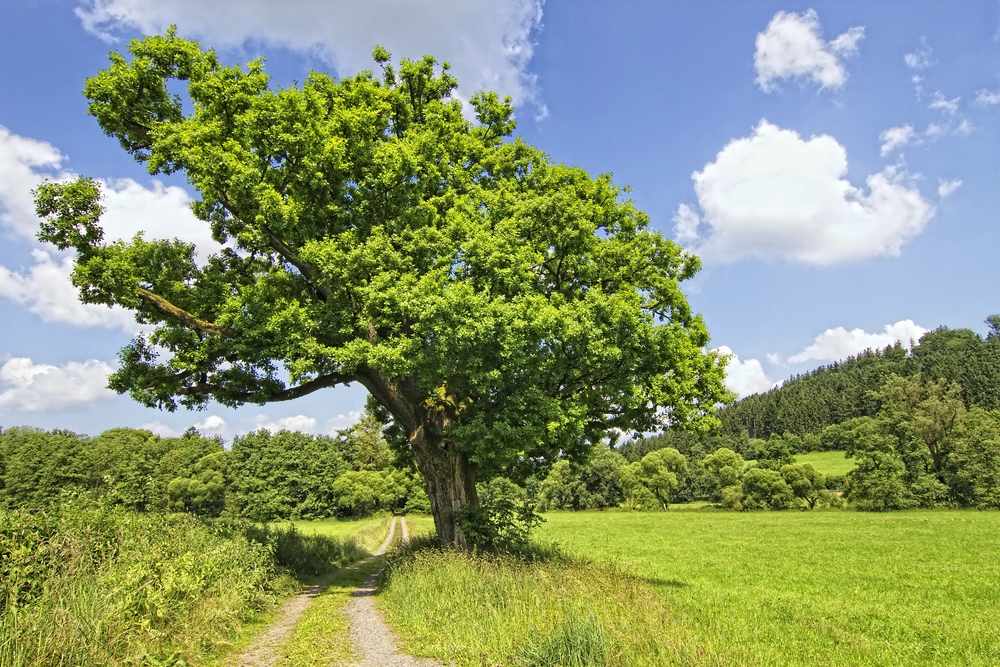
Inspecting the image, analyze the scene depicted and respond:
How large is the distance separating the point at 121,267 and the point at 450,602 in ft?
38.9

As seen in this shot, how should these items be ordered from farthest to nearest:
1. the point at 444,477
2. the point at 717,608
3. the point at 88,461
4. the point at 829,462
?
the point at 829,462 < the point at 88,461 < the point at 444,477 < the point at 717,608

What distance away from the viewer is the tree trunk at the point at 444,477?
53.0 feet

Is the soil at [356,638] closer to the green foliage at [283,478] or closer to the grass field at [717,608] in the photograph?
the grass field at [717,608]

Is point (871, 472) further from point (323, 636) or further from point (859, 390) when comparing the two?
point (859, 390)

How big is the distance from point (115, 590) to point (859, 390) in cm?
16765

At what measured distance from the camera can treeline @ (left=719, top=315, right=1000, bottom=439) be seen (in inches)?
4592

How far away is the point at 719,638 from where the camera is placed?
872cm

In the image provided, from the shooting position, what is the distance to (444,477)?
16391 mm

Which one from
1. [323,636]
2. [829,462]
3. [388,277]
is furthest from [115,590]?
[829,462]

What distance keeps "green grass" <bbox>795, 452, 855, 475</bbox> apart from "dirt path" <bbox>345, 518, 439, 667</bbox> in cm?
8251

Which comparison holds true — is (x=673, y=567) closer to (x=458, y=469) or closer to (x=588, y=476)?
(x=458, y=469)

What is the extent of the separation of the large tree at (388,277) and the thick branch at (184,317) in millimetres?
76

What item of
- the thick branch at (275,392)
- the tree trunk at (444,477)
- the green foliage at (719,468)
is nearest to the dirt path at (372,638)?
the tree trunk at (444,477)

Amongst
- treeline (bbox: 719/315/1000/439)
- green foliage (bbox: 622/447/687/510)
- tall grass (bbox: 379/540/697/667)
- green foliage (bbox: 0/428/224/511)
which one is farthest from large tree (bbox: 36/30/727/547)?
treeline (bbox: 719/315/1000/439)
